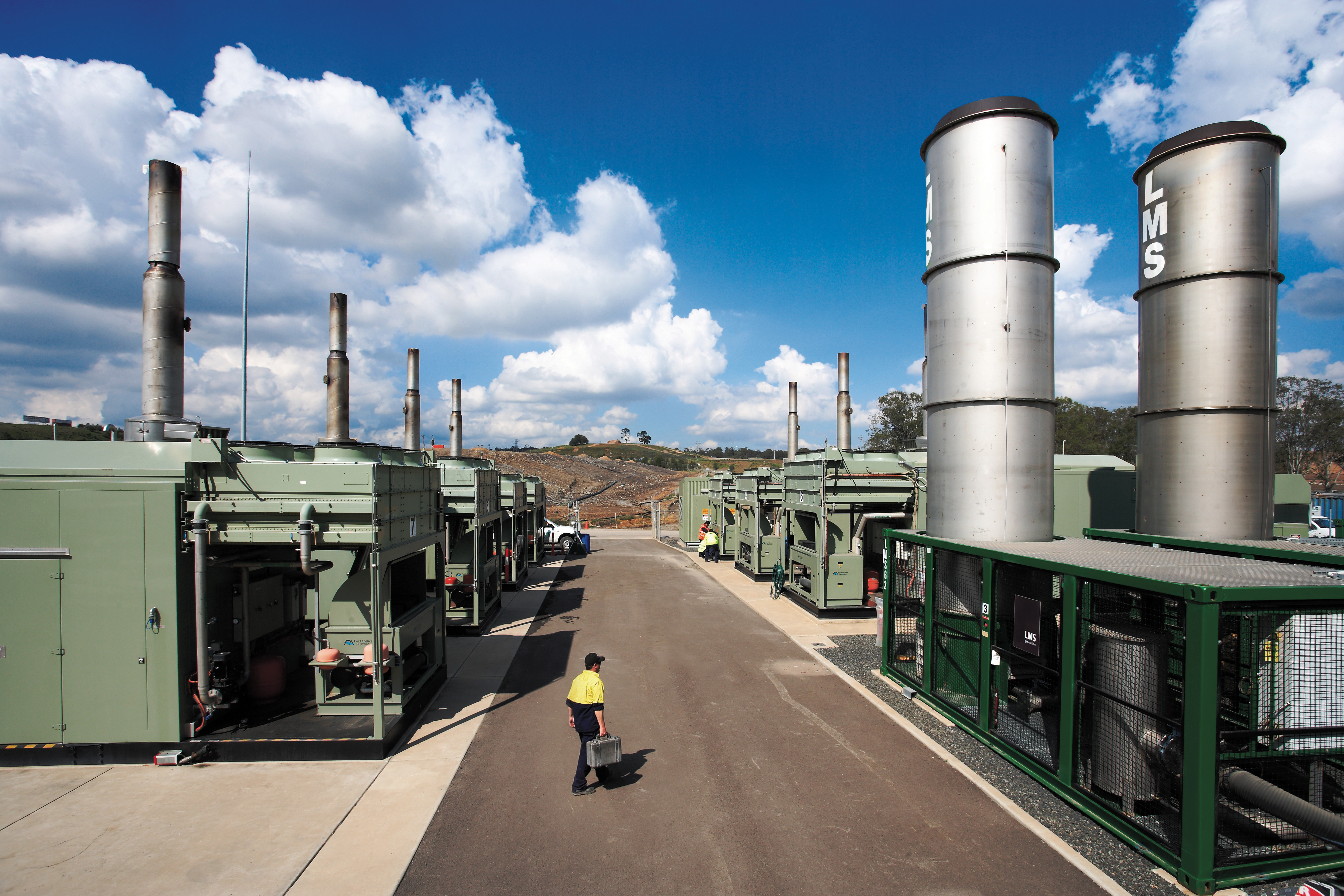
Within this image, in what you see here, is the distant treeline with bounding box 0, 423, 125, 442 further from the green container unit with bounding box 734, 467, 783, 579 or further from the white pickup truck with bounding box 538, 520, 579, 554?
the white pickup truck with bounding box 538, 520, 579, 554

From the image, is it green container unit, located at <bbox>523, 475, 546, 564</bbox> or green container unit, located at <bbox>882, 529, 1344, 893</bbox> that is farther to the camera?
green container unit, located at <bbox>523, 475, 546, 564</bbox>

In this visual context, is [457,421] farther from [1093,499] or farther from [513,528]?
[1093,499]

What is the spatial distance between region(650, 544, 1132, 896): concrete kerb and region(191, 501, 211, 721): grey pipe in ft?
27.7

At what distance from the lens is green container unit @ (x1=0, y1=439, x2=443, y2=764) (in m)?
6.92

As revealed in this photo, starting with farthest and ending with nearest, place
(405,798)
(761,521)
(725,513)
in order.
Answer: (725,513) < (761,521) < (405,798)

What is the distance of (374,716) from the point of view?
293 inches

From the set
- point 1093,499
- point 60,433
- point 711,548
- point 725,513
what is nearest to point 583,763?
point 60,433

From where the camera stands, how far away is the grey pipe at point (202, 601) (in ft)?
22.8

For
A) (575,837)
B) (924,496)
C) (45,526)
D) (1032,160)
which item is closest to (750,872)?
(575,837)

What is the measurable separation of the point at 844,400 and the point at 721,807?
90.7 feet

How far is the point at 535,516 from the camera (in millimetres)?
23344

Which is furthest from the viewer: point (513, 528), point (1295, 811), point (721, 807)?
point (513, 528)

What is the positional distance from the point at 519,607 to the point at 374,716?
8960 mm

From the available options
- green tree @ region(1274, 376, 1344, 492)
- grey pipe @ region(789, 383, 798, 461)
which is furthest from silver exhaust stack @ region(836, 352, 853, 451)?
green tree @ region(1274, 376, 1344, 492)
